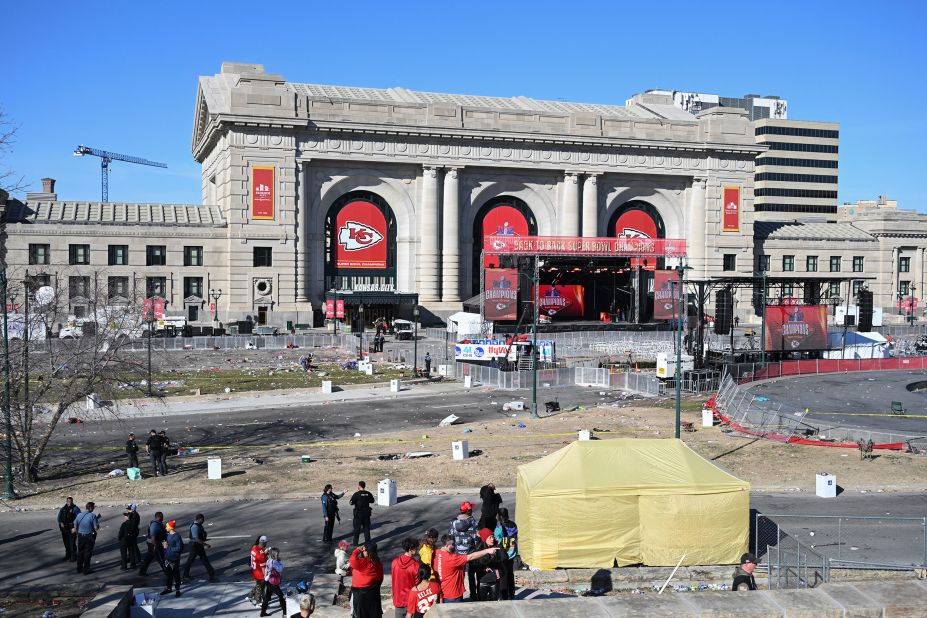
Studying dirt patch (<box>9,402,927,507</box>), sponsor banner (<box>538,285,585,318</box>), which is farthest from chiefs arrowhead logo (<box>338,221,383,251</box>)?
dirt patch (<box>9,402,927,507</box>)

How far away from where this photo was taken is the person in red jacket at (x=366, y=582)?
1315cm

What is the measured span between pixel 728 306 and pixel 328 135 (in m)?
38.7

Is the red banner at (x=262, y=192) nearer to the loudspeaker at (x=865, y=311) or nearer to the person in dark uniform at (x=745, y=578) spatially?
the loudspeaker at (x=865, y=311)

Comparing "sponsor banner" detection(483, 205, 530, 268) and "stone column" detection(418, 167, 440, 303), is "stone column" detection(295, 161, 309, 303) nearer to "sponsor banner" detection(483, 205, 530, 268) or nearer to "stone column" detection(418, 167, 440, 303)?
"stone column" detection(418, 167, 440, 303)

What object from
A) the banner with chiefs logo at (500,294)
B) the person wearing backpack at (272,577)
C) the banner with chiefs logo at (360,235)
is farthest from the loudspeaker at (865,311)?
the person wearing backpack at (272,577)

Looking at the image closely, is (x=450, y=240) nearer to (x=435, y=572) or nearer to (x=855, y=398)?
(x=855, y=398)

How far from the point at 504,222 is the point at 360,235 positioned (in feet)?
46.8

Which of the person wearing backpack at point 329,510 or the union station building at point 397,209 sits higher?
the union station building at point 397,209

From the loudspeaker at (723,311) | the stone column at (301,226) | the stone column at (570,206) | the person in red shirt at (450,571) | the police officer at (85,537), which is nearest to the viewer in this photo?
the person in red shirt at (450,571)

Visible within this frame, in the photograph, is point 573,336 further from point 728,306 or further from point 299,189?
point 299,189

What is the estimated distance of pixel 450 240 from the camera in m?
83.9

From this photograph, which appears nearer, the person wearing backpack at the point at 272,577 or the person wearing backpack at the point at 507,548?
the person wearing backpack at the point at 507,548

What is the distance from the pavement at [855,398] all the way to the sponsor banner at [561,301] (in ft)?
98.6

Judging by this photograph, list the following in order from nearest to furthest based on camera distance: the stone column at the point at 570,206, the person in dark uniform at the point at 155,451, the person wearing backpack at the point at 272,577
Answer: the person wearing backpack at the point at 272,577 → the person in dark uniform at the point at 155,451 → the stone column at the point at 570,206
